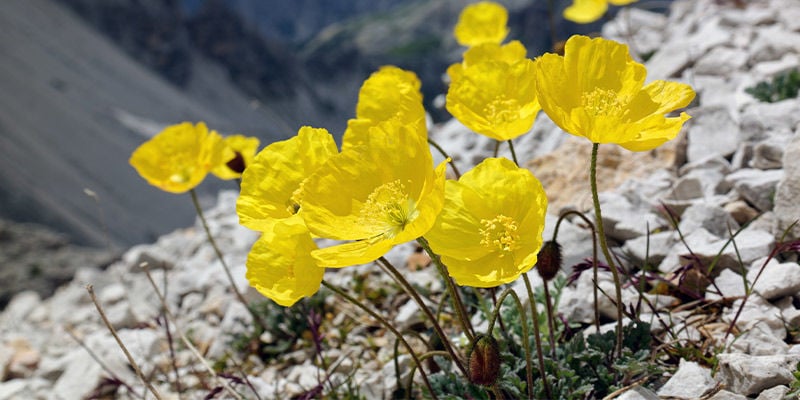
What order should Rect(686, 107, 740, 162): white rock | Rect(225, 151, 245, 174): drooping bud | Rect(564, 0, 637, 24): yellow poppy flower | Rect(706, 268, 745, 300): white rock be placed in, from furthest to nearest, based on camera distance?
Rect(564, 0, 637, 24): yellow poppy flower → Rect(686, 107, 740, 162): white rock → Rect(225, 151, 245, 174): drooping bud → Rect(706, 268, 745, 300): white rock

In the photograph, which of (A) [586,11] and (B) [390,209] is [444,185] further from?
(A) [586,11]

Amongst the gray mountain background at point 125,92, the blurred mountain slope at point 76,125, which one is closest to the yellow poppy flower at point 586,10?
the gray mountain background at point 125,92

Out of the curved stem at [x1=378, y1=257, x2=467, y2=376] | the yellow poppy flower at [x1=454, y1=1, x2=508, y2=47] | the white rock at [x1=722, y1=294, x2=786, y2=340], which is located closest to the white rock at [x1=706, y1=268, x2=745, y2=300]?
the white rock at [x1=722, y1=294, x2=786, y2=340]

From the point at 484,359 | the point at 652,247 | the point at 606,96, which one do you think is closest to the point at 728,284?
the point at 652,247

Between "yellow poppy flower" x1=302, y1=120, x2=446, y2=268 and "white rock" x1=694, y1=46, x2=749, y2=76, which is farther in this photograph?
"white rock" x1=694, y1=46, x2=749, y2=76

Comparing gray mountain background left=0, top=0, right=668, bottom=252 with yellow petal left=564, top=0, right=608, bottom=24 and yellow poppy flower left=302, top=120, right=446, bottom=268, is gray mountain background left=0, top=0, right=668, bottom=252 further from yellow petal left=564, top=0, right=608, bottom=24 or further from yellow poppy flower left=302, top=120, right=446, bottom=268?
yellow poppy flower left=302, top=120, right=446, bottom=268

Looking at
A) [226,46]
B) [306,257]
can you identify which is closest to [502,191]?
[306,257]

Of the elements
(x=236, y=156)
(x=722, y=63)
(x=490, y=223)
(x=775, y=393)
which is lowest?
(x=775, y=393)
